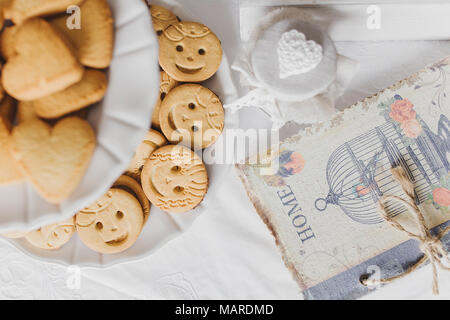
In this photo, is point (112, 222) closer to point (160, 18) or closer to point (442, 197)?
point (160, 18)

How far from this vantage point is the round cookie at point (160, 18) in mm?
→ 497

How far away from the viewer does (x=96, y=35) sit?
305 millimetres

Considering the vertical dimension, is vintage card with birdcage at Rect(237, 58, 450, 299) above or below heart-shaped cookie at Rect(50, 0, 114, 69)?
below

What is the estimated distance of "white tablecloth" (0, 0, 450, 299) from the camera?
593mm

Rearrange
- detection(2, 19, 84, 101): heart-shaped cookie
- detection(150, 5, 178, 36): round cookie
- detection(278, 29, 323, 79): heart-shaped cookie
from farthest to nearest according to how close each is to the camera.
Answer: detection(150, 5, 178, 36): round cookie < detection(278, 29, 323, 79): heart-shaped cookie < detection(2, 19, 84, 101): heart-shaped cookie

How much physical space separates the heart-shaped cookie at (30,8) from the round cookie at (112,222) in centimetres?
25

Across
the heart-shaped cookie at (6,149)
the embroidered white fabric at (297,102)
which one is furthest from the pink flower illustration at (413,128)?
the heart-shaped cookie at (6,149)

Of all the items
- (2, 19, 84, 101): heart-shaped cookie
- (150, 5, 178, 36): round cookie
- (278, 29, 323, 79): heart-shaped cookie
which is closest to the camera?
(2, 19, 84, 101): heart-shaped cookie

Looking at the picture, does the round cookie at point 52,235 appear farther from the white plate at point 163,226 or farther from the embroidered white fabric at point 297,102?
the embroidered white fabric at point 297,102

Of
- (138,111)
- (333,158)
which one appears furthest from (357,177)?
(138,111)

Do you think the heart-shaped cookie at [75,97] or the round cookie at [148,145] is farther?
the round cookie at [148,145]

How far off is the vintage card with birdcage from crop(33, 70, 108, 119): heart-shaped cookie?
30cm

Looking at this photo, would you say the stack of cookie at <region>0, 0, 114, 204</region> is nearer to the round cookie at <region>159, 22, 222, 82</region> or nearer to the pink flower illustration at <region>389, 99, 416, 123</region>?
the round cookie at <region>159, 22, 222, 82</region>

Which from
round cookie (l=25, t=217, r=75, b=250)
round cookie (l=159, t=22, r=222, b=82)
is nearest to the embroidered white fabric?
round cookie (l=159, t=22, r=222, b=82)
